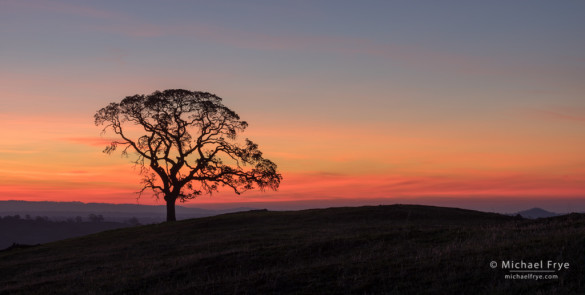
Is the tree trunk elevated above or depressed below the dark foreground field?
above

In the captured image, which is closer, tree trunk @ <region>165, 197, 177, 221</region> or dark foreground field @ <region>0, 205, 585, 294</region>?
dark foreground field @ <region>0, 205, 585, 294</region>

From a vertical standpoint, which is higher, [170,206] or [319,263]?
[170,206]

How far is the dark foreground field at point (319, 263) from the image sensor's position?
15.9 m

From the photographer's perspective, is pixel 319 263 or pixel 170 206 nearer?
pixel 319 263

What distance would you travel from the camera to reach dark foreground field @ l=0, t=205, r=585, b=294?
627 inches

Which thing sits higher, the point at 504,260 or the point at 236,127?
the point at 236,127

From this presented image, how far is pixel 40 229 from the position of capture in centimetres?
18850

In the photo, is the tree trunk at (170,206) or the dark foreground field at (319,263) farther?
the tree trunk at (170,206)

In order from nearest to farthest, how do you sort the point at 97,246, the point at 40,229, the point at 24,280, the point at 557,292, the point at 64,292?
the point at 557,292, the point at 64,292, the point at 24,280, the point at 97,246, the point at 40,229

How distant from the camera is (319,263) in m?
20.8

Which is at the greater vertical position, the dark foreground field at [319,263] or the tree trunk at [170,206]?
the tree trunk at [170,206]

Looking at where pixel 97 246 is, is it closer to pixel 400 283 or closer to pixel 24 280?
pixel 24 280

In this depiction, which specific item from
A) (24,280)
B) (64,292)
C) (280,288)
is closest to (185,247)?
(24,280)

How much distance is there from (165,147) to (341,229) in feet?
93.7
